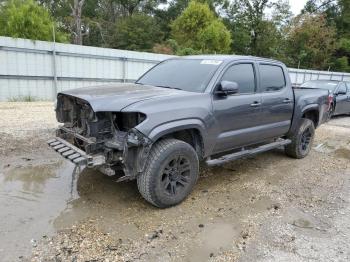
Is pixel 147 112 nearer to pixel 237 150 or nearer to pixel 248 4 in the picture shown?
pixel 237 150

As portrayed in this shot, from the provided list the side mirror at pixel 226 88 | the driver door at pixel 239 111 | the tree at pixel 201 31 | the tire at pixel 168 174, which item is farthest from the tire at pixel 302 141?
the tree at pixel 201 31

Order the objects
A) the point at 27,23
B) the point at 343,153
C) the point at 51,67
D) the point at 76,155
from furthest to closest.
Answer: the point at 27,23
the point at 51,67
the point at 343,153
the point at 76,155

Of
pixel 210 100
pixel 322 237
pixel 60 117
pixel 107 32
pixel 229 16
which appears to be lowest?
pixel 322 237

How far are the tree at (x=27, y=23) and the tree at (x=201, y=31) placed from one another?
37.8 feet

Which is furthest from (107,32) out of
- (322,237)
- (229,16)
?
(322,237)

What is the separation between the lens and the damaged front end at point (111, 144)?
3.56 metres

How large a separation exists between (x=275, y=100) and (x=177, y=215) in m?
2.65

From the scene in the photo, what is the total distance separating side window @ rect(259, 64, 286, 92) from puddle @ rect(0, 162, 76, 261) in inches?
A: 133

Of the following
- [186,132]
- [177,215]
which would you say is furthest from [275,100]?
[177,215]

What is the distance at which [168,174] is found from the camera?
3.95 meters

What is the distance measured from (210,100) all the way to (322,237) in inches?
81.5

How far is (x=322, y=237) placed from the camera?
142 inches

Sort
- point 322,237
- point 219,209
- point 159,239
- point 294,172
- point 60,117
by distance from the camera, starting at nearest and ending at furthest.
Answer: point 159,239
point 322,237
point 219,209
point 60,117
point 294,172

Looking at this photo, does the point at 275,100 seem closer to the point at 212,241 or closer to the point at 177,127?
the point at 177,127
